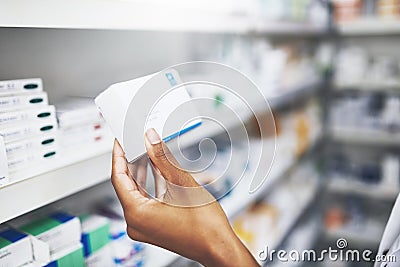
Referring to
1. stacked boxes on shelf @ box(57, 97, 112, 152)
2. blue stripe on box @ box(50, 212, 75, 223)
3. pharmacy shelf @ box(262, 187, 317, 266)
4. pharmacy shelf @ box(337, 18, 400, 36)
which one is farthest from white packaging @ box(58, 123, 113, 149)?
pharmacy shelf @ box(337, 18, 400, 36)

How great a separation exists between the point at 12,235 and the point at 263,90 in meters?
1.03

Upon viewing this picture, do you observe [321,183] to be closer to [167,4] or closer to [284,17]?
[284,17]

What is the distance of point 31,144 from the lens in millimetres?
636

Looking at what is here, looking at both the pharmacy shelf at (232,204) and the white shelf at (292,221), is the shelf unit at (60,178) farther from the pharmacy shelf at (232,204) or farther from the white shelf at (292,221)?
the white shelf at (292,221)

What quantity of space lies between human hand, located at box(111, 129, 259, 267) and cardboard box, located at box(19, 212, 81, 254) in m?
0.19

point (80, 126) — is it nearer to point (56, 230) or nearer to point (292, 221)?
point (56, 230)

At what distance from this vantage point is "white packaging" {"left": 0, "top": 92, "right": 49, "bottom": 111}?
24.3 inches

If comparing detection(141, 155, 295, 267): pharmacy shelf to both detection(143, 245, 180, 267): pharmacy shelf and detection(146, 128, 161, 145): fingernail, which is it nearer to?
detection(143, 245, 180, 267): pharmacy shelf

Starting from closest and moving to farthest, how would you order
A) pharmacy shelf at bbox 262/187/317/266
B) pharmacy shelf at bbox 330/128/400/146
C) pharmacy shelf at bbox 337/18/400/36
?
pharmacy shelf at bbox 262/187/317/266 < pharmacy shelf at bbox 337/18/400/36 < pharmacy shelf at bbox 330/128/400/146

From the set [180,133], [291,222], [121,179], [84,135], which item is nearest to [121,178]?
[121,179]

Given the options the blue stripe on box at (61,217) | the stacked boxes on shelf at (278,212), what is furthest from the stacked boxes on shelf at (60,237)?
the stacked boxes on shelf at (278,212)

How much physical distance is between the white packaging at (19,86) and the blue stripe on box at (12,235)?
0.23 metres

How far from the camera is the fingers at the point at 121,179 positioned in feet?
1.83

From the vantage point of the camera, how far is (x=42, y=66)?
84cm
